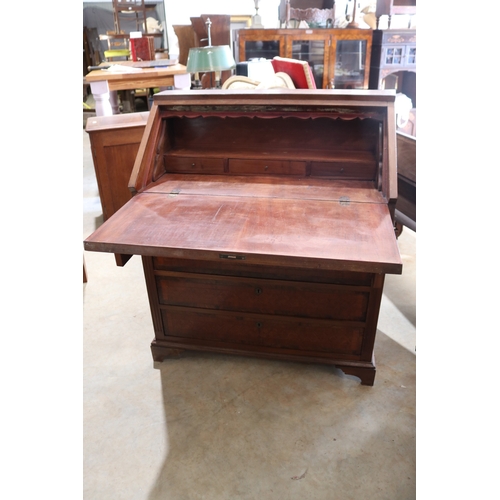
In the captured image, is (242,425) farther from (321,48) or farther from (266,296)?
(321,48)

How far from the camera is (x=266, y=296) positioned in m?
1.68

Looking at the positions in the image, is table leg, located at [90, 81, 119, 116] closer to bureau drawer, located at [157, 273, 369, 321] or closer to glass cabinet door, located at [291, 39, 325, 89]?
glass cabinet door, located at [291, 39, 325, 89]

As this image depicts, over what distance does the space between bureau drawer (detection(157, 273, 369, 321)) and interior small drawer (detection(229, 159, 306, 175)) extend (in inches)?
22.4

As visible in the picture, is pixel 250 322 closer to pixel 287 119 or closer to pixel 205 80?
pixel 287 119

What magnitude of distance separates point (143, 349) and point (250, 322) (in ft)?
2.06

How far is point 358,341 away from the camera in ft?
5.64

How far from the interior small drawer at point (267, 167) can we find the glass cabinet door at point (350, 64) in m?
3.55

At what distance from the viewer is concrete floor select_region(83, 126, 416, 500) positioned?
1.42m

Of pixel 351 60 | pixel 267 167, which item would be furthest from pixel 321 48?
pixel 267 167

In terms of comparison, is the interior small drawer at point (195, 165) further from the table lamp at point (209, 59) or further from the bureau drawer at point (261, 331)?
the table lamp at point (209, 59)

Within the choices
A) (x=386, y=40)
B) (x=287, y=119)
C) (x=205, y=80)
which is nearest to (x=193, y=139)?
(x=287, y=119)

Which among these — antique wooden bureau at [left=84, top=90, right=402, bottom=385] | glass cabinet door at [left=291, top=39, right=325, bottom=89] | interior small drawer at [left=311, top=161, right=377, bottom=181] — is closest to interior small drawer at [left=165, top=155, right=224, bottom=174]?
antique wooden bureau at [left=84, top=90, right=402, bottom=385]

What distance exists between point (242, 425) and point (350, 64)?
14.9 feet

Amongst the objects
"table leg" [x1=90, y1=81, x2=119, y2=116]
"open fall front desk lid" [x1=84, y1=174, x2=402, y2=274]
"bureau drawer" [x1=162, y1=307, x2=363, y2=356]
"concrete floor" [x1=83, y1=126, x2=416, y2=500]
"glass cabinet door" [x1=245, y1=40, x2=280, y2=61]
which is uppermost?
"glass cabinet door" [x1=245, y1=40, x2=280, y2=61]
